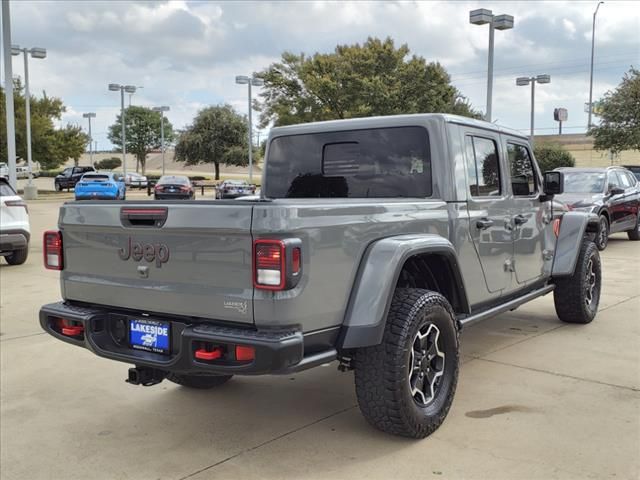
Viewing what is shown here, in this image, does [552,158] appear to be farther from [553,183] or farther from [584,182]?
[553,183]

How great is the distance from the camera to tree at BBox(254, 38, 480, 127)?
37.0 metres

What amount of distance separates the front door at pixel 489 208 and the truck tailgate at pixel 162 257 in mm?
1925

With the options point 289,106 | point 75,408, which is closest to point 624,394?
point 75,408

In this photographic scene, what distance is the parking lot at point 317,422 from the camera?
341 centimetres

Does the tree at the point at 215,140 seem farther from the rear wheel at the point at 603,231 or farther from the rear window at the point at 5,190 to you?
the rear window at the point at 5,190

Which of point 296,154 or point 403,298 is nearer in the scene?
point 403,298

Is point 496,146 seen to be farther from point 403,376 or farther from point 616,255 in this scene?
point 616,255

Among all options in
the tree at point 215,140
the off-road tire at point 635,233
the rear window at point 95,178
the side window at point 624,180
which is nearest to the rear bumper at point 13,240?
the side window at point 624,180

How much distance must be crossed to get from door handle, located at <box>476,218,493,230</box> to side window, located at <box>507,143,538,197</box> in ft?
2.36

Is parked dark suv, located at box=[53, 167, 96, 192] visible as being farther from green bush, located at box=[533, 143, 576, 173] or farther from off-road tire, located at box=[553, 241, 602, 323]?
off-road tire, located at box=[553, 241, 602, 323]

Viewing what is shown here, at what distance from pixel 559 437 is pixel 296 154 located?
9.04 feet

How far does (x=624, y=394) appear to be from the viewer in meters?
4.41

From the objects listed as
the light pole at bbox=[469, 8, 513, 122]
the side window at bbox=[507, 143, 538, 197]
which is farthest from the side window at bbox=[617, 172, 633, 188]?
the side window at bbox=[507, 143, 538, 197]

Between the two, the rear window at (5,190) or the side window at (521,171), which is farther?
the rear window at (5,190)
